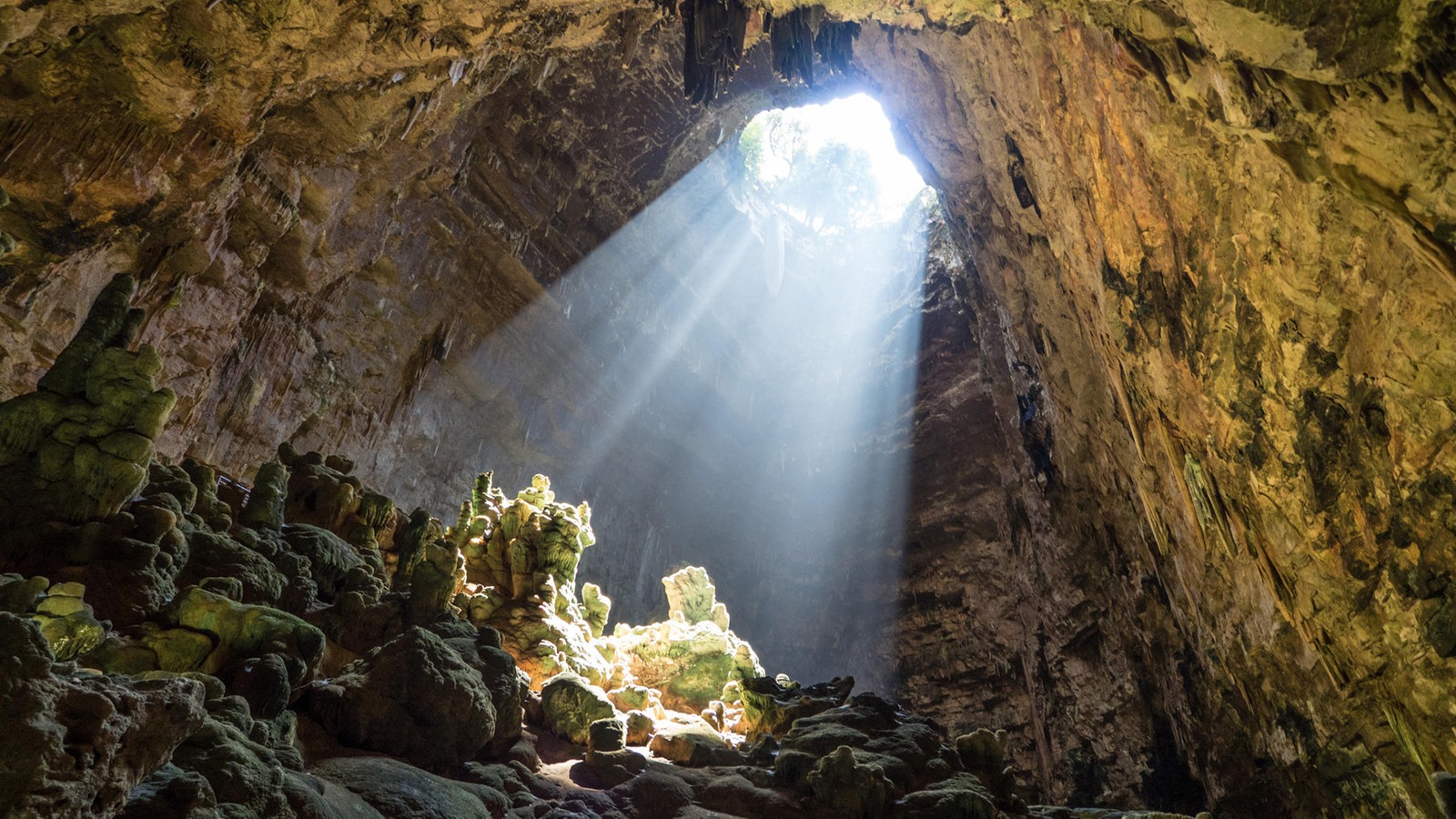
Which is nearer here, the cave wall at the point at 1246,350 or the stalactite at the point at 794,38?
the cave wall at the point at 1246,350

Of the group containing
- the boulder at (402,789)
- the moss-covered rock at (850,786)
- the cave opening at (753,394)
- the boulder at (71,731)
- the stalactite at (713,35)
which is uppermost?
the cave opening at (753,394)

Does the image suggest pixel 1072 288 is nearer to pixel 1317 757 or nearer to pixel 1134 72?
pixel 1134 72

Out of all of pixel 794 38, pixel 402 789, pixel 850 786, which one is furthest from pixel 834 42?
pixel 402 789

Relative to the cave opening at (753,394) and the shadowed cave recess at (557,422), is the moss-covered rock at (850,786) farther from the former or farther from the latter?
the cave opening at (753,394)

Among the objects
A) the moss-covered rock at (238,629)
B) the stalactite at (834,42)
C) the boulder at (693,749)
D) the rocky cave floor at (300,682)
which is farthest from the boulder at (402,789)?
the stalactite at (834,42)

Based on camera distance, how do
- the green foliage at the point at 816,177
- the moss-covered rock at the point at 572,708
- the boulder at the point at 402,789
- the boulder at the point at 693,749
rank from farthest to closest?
the green foliage at the point at 816,177 → the boulder at the point at 693,749 → the moss-covered rock at the point at 572,708 → the boulder at the point at 402,789

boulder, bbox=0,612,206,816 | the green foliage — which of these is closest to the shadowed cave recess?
boulder, bbox=0,612,206,816

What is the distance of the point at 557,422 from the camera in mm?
20797

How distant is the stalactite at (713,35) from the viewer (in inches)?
341

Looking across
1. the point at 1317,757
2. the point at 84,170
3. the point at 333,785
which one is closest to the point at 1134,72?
the point at 1317,757

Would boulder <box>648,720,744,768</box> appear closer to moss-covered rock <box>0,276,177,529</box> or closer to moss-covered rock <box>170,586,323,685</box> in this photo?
moss-covered rock <box>170,586,323,685</box>

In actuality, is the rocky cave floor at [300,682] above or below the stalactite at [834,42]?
below

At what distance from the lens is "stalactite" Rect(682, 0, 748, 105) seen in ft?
28.4

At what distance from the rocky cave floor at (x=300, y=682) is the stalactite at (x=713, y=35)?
592cm
